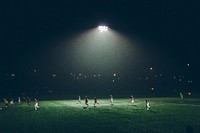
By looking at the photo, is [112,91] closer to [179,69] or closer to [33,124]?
[179,69]

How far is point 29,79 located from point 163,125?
98358 millimetres

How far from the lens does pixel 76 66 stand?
123500 millimetres

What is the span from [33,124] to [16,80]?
90.5 meters

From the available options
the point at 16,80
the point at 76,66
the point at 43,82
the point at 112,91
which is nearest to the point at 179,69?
the point at 112,91

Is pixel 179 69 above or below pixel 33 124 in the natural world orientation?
above

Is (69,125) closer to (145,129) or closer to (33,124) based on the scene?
(33,124)

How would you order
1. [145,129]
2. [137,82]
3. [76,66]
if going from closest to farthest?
[145,129] < [137,82] < [76,66]

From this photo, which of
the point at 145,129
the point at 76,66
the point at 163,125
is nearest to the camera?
the point at 145,129

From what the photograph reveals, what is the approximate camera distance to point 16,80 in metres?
116

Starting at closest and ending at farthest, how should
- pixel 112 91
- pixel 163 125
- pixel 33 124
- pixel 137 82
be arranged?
1. pixel 163 125
2. pixel 33 124
3. pixel 112 91
4. pixel 137 82

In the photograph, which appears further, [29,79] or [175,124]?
[29,79]

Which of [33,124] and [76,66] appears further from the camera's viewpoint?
[76,66]

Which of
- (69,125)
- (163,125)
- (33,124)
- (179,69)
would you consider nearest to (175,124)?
(163,125)

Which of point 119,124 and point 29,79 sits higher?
point 29,79
